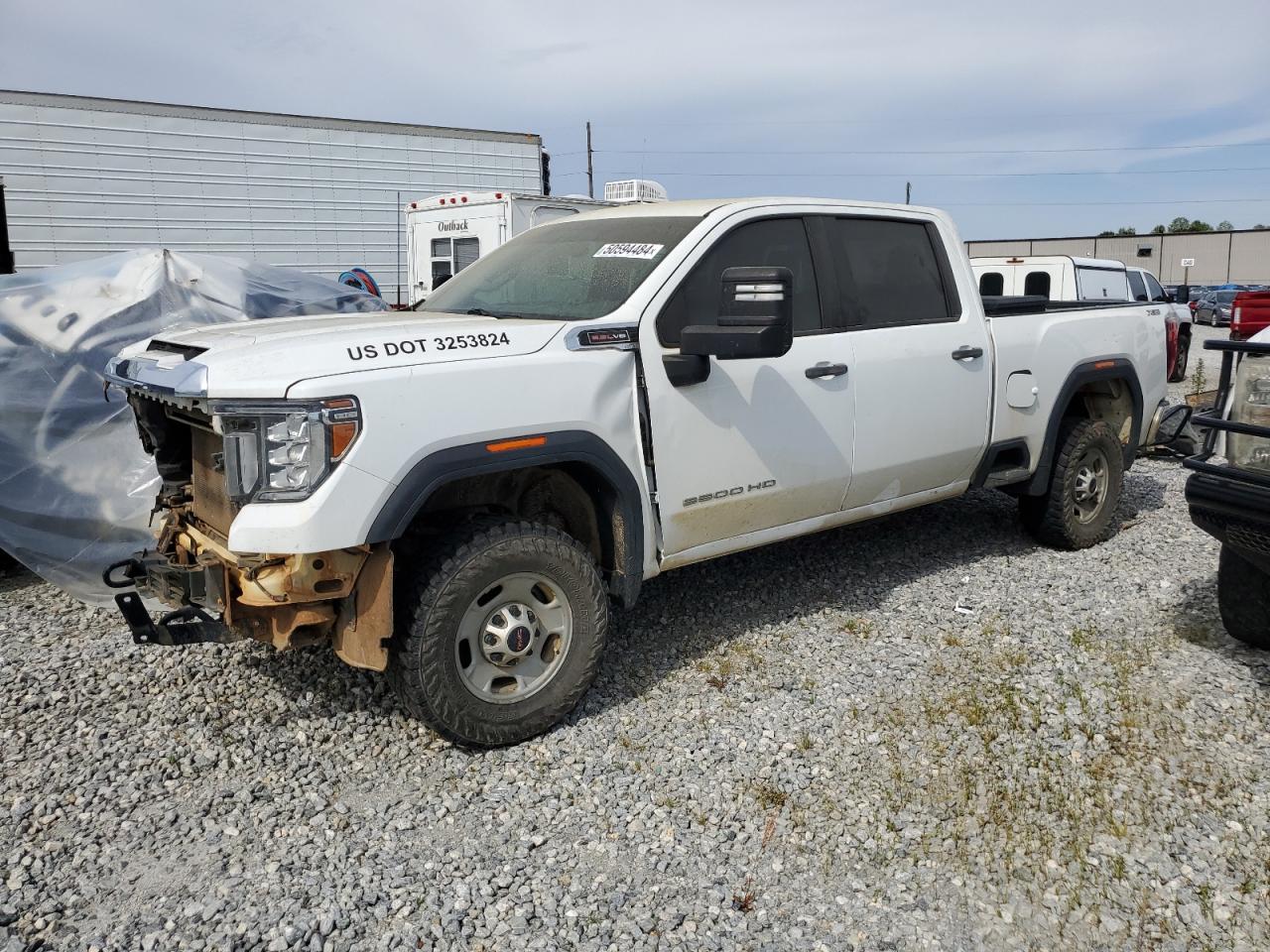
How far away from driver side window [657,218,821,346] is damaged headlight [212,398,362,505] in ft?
4.48

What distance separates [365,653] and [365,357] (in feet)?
3.21

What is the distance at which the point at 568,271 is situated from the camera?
434cm

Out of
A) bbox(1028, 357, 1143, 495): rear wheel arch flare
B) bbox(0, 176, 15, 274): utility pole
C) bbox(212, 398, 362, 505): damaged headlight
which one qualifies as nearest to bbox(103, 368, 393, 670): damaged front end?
bbox(212, 398, 362, 505): damaged headlight

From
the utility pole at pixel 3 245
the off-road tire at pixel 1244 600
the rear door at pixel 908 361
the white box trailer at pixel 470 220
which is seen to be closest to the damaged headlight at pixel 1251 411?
the off-road tire at pixel 1244 600

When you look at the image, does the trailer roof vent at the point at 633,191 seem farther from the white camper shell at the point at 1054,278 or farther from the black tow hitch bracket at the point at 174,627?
the black tow hitch bracket at the point at 174,627

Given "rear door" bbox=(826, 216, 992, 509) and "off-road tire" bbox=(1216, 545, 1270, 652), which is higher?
"rear door" bbox=(826, 216, 992, 509)

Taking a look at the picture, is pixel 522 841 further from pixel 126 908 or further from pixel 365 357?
pixel 365 357

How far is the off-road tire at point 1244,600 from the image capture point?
429 centimetres

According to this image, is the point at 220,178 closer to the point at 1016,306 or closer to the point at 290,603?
the point at 1016,306

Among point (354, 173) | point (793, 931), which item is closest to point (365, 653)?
point (793, 931)

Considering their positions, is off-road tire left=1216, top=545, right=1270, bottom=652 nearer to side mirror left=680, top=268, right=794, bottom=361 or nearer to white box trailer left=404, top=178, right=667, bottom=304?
side mirror left=680, top=268, right=794, bottom=361

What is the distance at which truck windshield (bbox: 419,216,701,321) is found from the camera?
407 centimetres

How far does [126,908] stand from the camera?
110 inches

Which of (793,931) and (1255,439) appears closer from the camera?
(793,931)
